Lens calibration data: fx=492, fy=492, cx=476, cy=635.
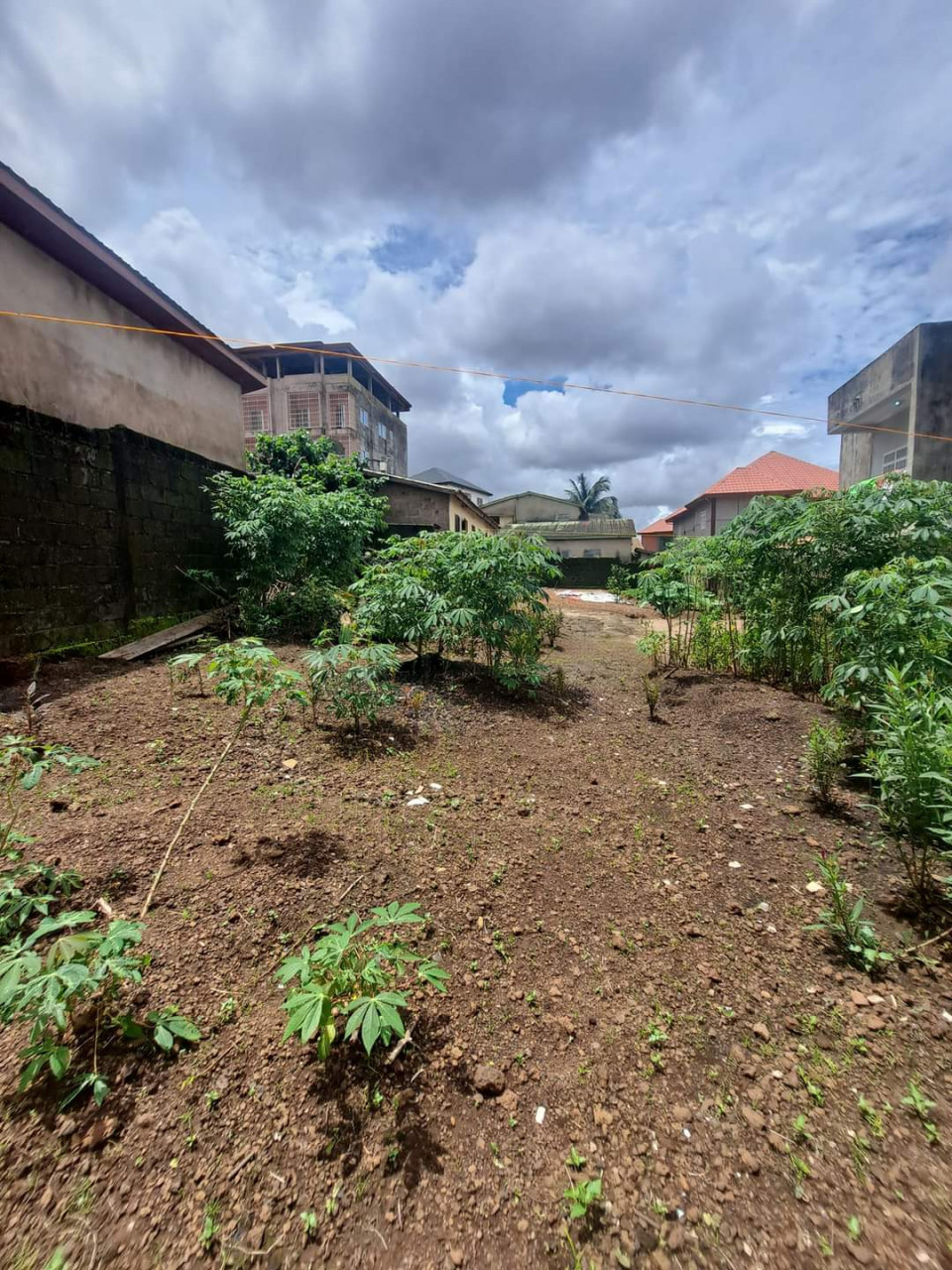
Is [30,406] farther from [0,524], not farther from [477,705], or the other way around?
[477,705]

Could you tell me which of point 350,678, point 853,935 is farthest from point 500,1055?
point 350,678

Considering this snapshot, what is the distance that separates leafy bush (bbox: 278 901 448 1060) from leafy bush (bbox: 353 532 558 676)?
2.31 meters

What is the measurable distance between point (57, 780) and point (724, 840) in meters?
2.91

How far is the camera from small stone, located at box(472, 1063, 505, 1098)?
3.70 feet

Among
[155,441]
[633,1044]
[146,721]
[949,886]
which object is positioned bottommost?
[633,1044]

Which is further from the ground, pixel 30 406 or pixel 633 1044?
pixel 30 406

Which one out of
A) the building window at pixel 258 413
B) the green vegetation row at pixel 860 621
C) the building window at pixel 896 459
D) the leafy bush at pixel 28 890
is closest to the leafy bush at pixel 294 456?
the green vegetation row at pixel 860 621

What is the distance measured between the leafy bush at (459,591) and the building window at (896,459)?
7.67m

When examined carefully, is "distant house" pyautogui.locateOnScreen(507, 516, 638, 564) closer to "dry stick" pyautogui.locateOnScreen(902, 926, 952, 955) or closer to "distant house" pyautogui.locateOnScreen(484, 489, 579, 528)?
"distant house" pyautogui.locateOnScreen(484, 489, 579, 528)

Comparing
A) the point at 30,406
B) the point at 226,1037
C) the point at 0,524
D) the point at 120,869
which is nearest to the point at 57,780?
the point at 120,869

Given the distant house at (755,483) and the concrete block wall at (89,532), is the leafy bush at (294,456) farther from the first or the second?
the distant house at (755,483)

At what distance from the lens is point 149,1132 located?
973 millimetres

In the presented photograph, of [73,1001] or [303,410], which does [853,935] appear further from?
[303,410]

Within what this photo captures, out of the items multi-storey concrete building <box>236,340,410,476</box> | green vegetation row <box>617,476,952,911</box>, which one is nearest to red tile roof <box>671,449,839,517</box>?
multi-storey concrete building <box>236,340,410,476</box>
